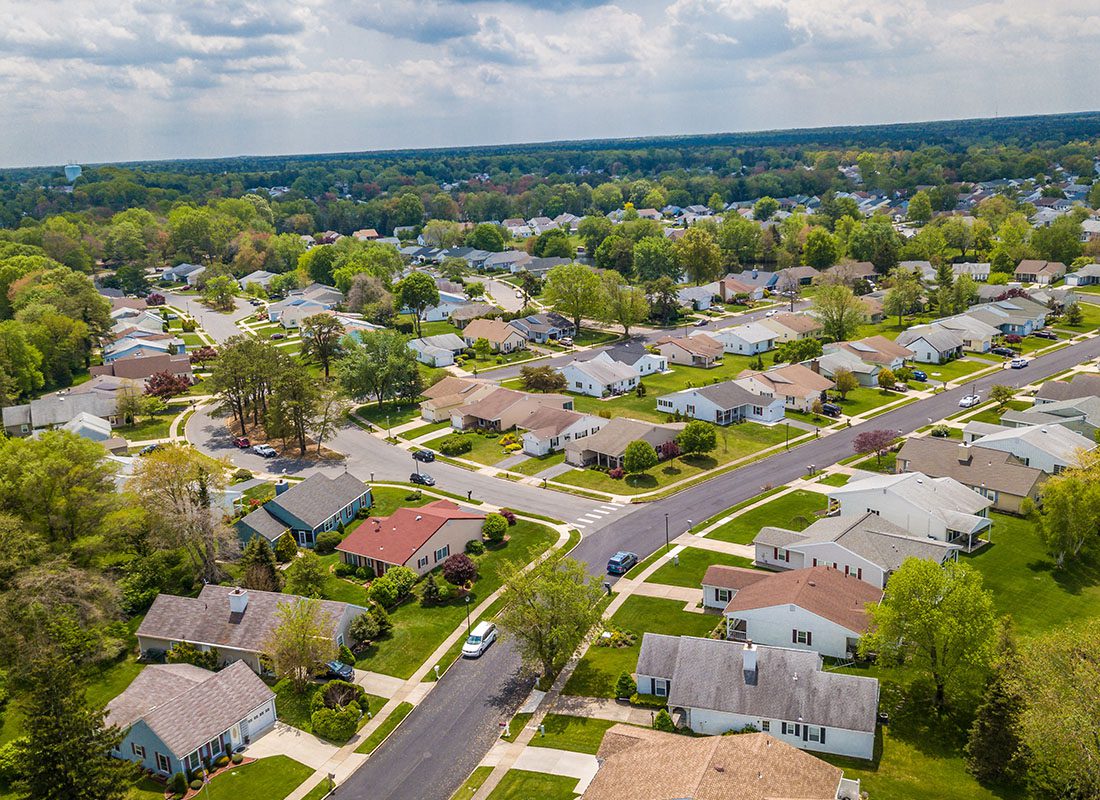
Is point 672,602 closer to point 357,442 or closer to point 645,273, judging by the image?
point 357,442

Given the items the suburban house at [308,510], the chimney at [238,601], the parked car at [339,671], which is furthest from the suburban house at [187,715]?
the suburban house at [308,510]

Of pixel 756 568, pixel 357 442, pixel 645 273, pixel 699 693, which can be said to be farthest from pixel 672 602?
pixel 645 273

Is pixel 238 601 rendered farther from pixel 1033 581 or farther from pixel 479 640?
pixel 1033 581

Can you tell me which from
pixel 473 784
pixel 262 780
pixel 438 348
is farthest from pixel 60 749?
pixel 438 348

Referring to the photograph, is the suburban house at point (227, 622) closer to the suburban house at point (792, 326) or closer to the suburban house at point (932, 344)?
the suburban house at point (792, 326)

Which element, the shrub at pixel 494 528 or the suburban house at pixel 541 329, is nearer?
the shrub at pixel 494 528
